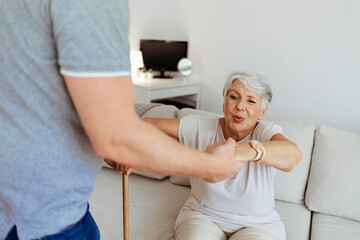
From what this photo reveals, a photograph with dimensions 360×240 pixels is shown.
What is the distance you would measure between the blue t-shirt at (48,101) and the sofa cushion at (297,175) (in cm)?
141

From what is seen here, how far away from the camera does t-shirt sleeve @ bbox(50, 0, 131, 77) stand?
0.54 m

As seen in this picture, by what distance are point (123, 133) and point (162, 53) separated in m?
3.96

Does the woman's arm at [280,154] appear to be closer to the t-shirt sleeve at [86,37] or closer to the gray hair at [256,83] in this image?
the gray hair at [256,83]

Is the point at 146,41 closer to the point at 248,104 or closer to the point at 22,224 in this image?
the point at 248,104

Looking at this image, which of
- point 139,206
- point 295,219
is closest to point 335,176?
point 295,219

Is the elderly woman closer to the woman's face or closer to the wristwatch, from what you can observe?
the woman's face

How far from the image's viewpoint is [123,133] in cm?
60

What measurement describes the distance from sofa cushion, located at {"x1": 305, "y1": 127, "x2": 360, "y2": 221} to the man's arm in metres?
1.37

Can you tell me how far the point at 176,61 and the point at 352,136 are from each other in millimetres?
2842

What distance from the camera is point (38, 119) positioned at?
25.2 inches

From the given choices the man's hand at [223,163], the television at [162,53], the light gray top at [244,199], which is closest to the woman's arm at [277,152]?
the light gray top at [244,199]

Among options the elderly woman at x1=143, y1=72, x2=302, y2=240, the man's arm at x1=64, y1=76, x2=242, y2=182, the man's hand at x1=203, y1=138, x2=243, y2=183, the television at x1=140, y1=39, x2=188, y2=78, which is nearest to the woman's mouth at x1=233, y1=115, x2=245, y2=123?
the elderly woman at x1=143, y1=72, x2=302, y2=240

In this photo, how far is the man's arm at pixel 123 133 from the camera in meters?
0.56

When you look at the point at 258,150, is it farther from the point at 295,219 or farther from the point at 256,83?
the point at 295,219
